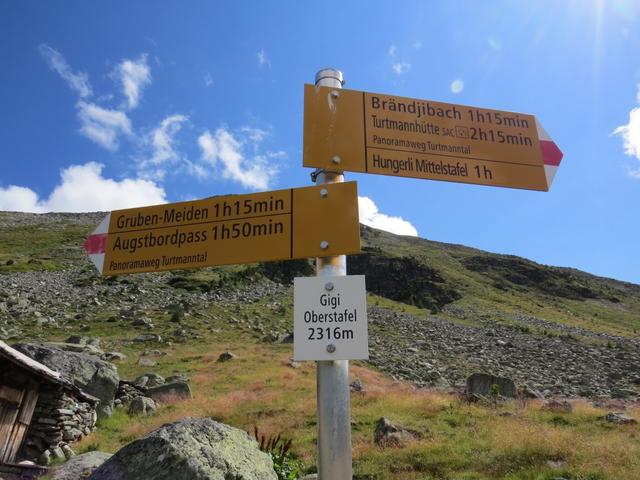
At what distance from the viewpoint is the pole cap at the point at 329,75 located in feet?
13.8

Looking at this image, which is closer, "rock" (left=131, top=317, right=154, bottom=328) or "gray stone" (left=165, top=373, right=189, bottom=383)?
"gray stone" (left=165, top=373, right=189, bottom=383)

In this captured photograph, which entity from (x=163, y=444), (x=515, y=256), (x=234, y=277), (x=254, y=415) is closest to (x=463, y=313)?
(x=234, y=277)

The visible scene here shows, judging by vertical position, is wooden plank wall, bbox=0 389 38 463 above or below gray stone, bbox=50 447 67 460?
above

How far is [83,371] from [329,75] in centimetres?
1871

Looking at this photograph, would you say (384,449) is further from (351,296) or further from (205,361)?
Answer: (205,361)

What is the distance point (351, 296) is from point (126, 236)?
2270 mm

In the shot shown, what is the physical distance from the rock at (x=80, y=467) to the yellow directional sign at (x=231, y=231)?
21.2 feet

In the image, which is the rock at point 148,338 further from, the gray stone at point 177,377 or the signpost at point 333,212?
the signpost at point 333,212

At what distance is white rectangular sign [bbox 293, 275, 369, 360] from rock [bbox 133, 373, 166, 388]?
20616 mm

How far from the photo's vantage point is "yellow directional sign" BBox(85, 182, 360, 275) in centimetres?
361

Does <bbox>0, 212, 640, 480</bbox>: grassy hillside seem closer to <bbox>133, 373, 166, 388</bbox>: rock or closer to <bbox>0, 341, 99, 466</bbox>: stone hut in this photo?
<bbox>0, 341, 99, 466</bbox>: stone hut

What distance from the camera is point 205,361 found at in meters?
27.6

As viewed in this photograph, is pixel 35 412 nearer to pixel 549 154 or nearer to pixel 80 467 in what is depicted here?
pixel 80 467

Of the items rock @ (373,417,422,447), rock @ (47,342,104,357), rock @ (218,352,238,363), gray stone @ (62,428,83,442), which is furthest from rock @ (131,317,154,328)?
rock @ (373,417,422,447)
